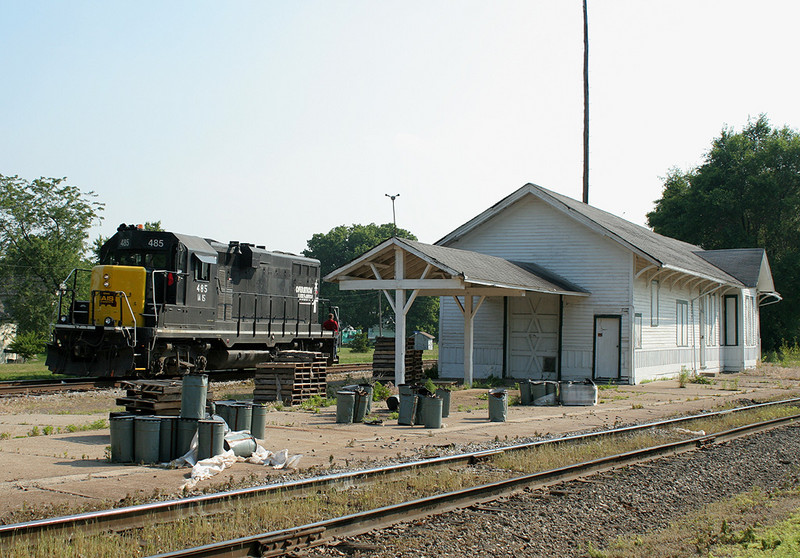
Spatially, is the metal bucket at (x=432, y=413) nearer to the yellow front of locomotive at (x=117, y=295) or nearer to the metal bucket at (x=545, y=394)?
the metal bucket at (x=545, y=394)

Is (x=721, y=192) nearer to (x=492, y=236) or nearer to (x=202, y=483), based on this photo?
(x=492, y=236)

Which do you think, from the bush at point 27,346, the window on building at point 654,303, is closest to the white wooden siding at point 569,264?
the window on building at point 654,303

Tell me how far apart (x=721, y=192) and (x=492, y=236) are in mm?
30326

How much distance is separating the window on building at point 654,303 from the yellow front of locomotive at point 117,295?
1663cm

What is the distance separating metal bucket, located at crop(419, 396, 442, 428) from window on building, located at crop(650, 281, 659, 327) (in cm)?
1478

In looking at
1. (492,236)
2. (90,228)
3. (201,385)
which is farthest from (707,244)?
(201,385)

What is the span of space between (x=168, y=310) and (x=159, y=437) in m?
10.1

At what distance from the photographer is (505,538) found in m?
6.79

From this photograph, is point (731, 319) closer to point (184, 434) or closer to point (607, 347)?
point (607, 347)

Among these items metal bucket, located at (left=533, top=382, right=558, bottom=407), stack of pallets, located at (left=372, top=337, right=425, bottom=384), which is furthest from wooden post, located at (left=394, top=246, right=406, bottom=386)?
metal bucket, located at (left=533, top=382, right=558, bottom=407)

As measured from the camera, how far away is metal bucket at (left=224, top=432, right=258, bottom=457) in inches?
Answer: 394

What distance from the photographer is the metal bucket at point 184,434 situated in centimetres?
992

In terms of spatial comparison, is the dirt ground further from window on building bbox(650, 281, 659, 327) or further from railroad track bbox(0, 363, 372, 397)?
window on building bbox(650, 281, 659, 327)

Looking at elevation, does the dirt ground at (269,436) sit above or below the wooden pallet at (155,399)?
below
